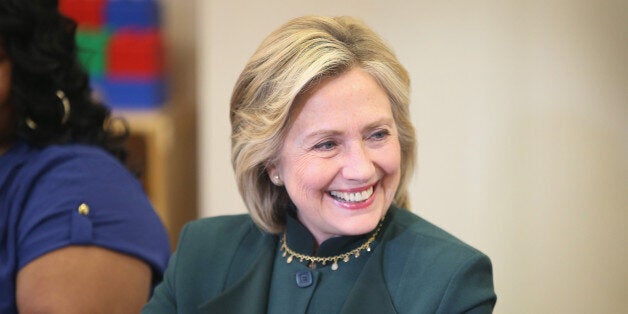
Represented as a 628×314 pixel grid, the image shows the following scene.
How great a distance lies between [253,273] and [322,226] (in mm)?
197

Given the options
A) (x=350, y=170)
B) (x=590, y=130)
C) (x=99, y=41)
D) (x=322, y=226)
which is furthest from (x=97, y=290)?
(x=99, y=41)

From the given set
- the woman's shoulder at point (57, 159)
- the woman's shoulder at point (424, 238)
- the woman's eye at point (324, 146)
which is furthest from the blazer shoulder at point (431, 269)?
the woman's shoulder at point (57, 159)

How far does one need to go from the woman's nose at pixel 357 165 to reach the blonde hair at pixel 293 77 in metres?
0.14

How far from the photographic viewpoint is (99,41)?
3666mm

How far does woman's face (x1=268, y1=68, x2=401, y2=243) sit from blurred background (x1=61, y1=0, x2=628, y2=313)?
0.97m

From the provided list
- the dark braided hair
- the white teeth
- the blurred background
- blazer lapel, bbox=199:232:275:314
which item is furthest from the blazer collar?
the blurred background

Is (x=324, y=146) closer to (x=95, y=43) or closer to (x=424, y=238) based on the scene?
(x=424, y=238)

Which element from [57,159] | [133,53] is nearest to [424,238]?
[57,159]

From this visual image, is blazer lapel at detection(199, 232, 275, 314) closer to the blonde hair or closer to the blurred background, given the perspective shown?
the blonde hair

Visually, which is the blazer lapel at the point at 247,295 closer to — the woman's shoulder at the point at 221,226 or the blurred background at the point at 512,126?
the woman's shoulder at the point at 221,226

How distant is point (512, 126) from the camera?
9.23 feet

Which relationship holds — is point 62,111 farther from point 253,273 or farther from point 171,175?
point 171,175

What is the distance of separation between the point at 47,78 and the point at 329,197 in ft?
2.93

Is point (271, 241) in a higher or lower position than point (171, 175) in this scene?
higher
